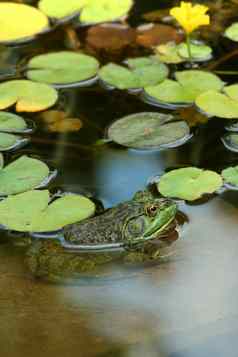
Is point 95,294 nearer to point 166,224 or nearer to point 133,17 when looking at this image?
point 166,224

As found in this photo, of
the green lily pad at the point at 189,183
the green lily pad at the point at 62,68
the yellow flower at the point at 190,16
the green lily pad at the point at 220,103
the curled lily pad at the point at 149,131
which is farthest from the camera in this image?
the green lily pad at the point at 62,68

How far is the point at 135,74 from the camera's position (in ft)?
13.1

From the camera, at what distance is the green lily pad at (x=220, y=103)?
3621mm

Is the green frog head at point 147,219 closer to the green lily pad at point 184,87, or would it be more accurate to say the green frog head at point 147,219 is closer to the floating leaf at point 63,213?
the floating leaf at point 63,213

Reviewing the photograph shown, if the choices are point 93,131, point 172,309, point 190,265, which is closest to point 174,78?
point 93,131

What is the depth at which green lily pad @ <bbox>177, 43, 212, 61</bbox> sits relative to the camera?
4203 millimetres

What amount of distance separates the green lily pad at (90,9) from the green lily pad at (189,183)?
1.66 meters

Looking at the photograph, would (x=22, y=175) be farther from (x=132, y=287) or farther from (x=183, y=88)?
(x=183, y=88)

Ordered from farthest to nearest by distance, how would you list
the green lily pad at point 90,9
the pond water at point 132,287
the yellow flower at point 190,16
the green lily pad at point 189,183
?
1. the green lily pad at point 90,9
2. the yellow flower at point 190,16
3. the green lily pad at point 189,183
4. the pond water at point 132,287

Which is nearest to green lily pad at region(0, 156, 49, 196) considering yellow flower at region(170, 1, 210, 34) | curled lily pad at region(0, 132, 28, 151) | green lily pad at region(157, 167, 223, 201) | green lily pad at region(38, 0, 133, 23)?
curled lily pad at region(0, 132, 28, 151)

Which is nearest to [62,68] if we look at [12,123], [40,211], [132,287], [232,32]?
[12,123]

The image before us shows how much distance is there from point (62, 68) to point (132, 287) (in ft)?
5.31

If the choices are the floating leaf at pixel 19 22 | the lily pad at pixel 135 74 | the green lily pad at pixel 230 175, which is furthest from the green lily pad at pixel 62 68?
the green lily pad at pixel 230 175

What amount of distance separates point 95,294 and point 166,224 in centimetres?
45
